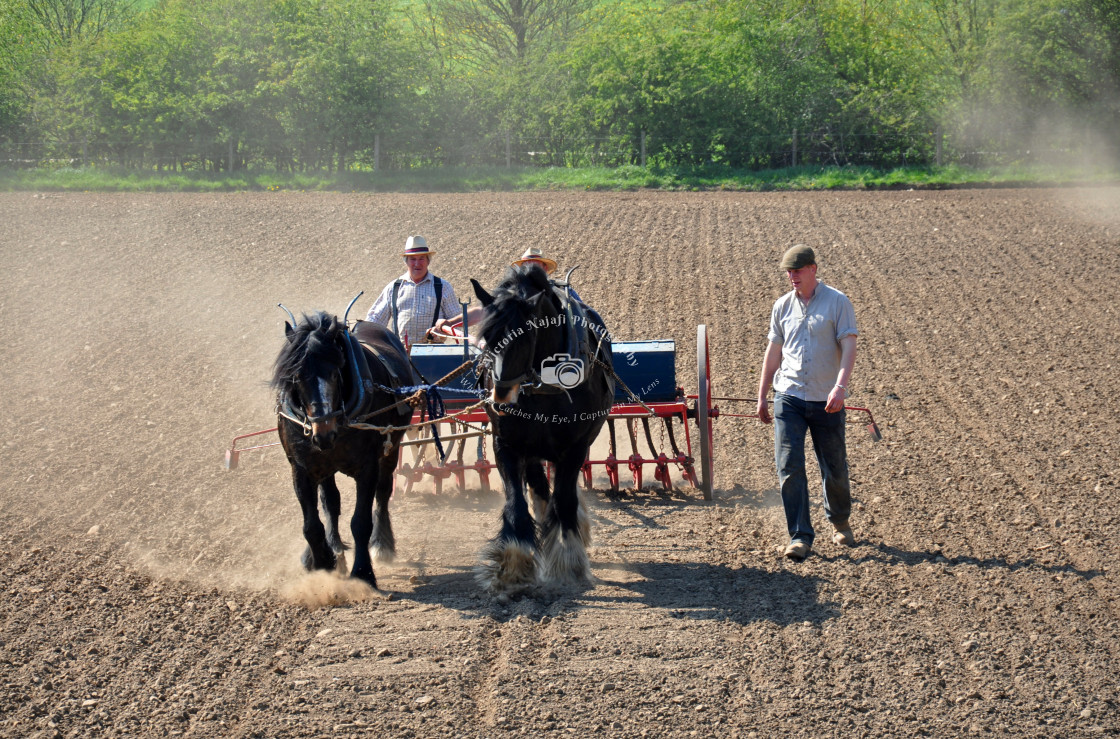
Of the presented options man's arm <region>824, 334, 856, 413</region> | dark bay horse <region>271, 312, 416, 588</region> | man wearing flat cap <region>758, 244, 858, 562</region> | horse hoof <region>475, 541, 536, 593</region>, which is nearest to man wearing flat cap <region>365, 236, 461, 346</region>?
dark bay horse <region>271, 312, 416, 588</region>

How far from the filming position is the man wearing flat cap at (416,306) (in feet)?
25.2

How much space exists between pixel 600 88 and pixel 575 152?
5.34ft

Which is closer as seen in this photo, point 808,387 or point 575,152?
point 808,387

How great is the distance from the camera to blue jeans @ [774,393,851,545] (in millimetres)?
6000

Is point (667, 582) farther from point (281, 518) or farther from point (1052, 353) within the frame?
point (1052, 353)

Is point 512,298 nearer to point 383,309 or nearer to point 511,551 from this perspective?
point 511,551

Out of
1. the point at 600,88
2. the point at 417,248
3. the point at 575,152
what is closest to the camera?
the point at 417,248

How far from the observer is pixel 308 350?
16.9ft

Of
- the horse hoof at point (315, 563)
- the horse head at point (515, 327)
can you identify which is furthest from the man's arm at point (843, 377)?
the horse hoof at point (315, 563)

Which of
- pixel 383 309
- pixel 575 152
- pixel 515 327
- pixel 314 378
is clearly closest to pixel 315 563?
pixel 314 378

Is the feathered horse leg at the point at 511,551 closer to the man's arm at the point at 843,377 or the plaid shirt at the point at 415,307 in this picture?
the man's arm at the point at 843,377

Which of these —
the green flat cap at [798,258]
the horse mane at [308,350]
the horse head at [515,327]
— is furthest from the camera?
the green flat cap at [798,258]

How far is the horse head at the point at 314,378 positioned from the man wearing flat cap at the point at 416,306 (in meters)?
2.29

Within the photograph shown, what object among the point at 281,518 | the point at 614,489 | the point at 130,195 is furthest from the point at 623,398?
the point at 130,195
